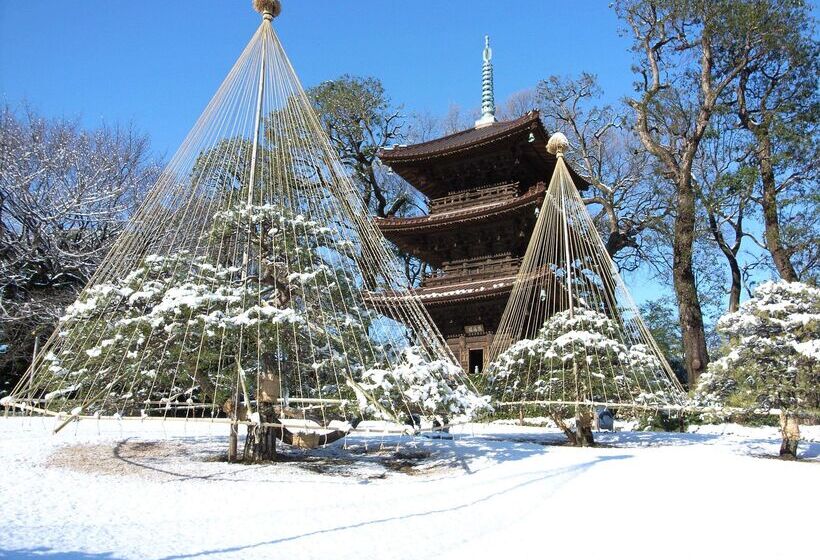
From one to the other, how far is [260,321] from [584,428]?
19.5ft

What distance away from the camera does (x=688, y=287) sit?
47.3 ft

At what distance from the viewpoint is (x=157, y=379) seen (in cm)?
Result: 597

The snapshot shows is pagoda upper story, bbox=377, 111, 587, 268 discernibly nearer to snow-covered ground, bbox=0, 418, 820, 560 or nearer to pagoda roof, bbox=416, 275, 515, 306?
pagoda roof, bbox=416, 275, 515, 306

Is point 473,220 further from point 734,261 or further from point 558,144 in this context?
point 734,261

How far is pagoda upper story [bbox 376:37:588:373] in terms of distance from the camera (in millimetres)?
14852

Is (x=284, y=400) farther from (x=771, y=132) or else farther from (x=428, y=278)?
(x=771, y=132)

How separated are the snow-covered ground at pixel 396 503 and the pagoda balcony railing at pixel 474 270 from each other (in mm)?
7816

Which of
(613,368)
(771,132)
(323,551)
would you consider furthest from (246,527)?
(771,132)

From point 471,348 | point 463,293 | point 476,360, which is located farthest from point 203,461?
point 476,360

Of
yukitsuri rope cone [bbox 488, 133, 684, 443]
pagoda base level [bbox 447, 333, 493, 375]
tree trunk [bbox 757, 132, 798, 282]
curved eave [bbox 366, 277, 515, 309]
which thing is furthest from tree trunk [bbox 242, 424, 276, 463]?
tree trunk [bbox 757, 132, 798, 282]

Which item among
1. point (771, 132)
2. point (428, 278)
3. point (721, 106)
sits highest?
point (721, 106)

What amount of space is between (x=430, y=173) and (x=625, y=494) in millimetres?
13152

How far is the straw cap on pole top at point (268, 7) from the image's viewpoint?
687 centimetres

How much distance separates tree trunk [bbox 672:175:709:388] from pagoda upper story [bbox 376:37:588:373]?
2781 mm
